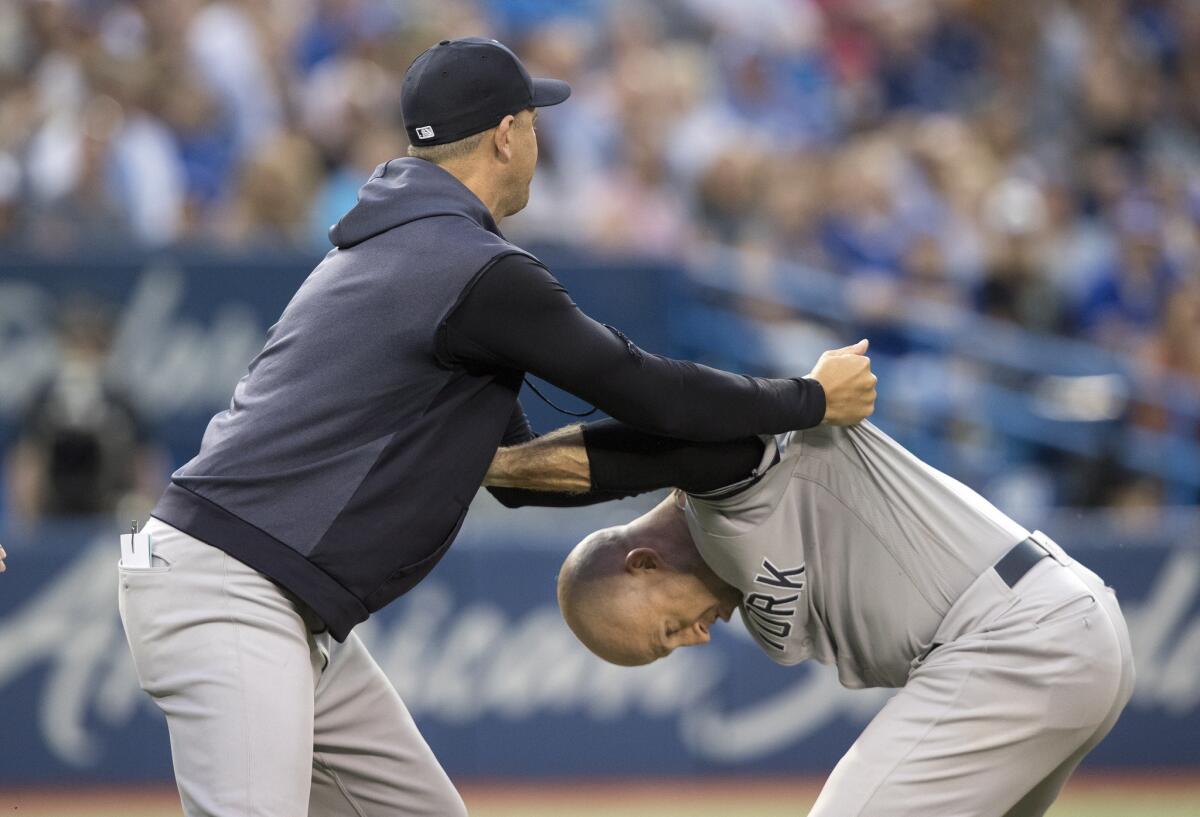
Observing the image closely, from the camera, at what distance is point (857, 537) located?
13.3ft

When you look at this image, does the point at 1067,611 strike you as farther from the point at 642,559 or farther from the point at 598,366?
the point at 598,366

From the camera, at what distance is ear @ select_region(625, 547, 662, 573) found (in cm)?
413

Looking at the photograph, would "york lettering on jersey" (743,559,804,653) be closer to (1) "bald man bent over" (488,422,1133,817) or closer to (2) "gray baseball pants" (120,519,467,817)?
(1) "bald man bent over" (488,422,1133,817)

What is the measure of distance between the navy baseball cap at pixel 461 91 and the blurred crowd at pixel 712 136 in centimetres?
578

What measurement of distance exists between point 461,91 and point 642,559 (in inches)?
47.8

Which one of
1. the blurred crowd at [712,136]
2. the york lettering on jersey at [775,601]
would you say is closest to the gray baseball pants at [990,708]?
the york lettering on jersey at [775,601]

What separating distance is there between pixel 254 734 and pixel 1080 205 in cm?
1079

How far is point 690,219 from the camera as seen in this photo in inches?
427

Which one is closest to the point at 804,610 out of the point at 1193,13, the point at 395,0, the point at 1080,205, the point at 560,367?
the point at 560,367

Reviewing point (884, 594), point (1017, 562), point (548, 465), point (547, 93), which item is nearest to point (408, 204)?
point (547, 93)

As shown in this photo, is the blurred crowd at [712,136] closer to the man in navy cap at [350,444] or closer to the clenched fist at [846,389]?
the man in navy cap at [350,444]

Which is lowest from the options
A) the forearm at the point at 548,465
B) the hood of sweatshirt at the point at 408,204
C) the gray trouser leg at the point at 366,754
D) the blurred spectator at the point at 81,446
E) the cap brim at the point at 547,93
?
the blurred spectator at the point at 81,446

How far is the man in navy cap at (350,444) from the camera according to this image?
3660 mm

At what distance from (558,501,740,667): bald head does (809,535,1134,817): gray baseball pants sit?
1.80 feet
